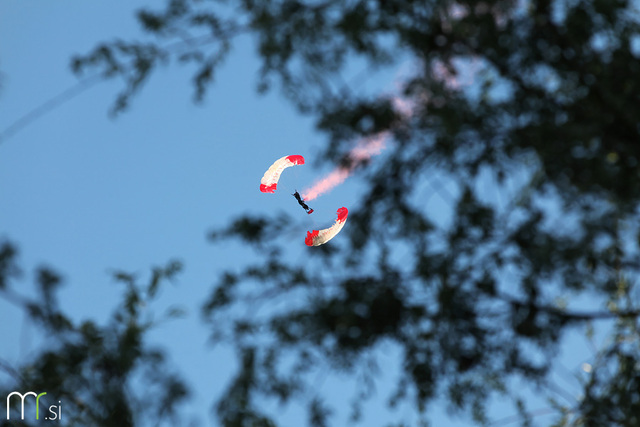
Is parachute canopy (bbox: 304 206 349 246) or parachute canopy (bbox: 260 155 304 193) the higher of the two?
parachute canopy (bbox: 260 155 304 193)

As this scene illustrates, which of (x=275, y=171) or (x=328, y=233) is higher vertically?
(x=275, y=171)

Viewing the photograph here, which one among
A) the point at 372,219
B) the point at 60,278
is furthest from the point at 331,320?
the point at 60,278

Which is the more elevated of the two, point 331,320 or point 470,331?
point 331,320

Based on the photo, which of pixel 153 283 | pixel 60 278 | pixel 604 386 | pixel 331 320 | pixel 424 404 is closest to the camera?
pixel 153 283

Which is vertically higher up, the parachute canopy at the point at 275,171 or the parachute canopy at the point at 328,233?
the parachute canopy at the point at 275,171

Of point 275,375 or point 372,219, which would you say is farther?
point 372,219

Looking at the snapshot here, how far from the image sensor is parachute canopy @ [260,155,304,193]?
14.8 feet

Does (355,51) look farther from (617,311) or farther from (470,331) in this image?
(617,311)

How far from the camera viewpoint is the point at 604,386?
674cm

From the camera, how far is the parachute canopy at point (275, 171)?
4.50 m

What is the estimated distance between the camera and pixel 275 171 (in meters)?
4.60

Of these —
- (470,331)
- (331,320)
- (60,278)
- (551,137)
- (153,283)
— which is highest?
(551,137)

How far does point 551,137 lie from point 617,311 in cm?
168

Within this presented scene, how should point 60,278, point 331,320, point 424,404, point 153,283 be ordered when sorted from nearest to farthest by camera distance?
point 153,283, point 60,278, point 424,404, point 331,320
